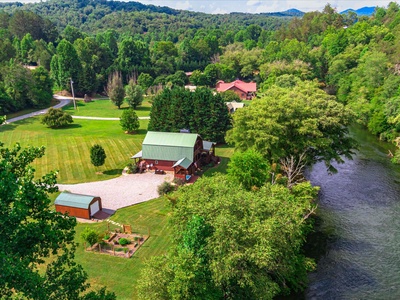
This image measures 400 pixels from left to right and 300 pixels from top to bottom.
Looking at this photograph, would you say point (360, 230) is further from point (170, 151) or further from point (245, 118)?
point (170, 151)

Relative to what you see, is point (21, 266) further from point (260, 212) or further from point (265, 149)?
point (265, 149)

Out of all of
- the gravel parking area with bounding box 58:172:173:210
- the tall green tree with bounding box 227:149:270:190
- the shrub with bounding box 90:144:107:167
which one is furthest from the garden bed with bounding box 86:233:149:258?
the shrub with bounding box 90:144:107:167

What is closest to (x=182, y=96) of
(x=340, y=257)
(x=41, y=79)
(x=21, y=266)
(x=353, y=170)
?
(x=353, y=170)

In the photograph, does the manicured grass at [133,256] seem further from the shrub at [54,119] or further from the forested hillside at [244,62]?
the forested hillside at [244,62]

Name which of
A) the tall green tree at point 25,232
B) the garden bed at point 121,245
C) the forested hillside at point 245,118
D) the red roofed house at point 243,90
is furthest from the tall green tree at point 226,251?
the red roofed house at point 243,90

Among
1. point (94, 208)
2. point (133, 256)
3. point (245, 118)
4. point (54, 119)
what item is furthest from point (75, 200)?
point (54, 119)

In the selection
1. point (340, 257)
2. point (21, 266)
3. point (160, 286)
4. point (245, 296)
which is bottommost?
point (340, 257)
